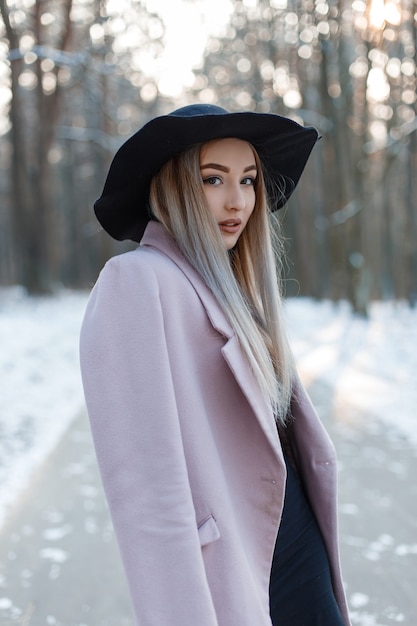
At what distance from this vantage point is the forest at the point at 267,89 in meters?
16.6

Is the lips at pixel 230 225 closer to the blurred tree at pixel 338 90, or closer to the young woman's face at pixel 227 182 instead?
the young woman's face at pixel 227 182

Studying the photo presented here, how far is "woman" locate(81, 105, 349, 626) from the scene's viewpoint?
1.57m

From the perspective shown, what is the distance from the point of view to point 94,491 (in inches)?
218

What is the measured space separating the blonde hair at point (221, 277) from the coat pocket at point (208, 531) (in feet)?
1.17

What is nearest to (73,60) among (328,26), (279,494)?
(328,26)

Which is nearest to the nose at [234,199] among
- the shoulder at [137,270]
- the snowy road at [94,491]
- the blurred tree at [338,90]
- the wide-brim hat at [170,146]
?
the wide-brim hat at [170,146]

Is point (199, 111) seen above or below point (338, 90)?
below

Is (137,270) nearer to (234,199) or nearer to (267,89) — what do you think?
(234,199)

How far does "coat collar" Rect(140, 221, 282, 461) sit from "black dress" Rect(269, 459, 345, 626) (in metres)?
0.31

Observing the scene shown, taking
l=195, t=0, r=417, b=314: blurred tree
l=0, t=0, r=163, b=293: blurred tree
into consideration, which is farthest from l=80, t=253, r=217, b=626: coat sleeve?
l=195, t=0, r=417, b=314: blurred tree

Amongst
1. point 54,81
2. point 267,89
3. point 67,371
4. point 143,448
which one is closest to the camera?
point 143,448

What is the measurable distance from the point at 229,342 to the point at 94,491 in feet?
13.4

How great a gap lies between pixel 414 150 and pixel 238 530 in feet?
65.8

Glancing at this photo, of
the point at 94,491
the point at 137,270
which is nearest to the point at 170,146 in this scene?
the point at 137,270
